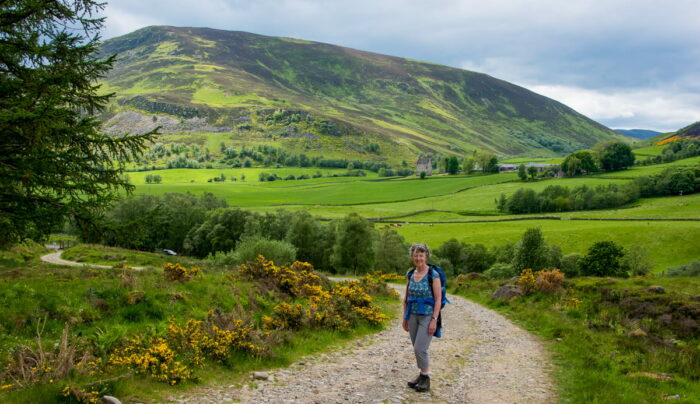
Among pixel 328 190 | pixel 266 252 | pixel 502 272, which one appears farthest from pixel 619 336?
pixel 328 190

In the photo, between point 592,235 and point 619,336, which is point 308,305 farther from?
point 592,235

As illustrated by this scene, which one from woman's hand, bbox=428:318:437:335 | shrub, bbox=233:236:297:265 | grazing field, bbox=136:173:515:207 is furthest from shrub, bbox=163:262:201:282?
grazing field, bbox=136:173:515:207

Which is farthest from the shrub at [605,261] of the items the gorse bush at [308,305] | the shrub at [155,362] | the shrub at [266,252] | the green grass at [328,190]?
the green grass at [328,190]

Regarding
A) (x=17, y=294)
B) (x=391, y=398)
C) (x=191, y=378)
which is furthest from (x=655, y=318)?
(x=17, y=294)

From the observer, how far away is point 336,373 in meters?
9.85

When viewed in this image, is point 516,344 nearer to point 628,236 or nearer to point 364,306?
point 364,306

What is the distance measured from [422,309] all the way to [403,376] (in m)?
2.04

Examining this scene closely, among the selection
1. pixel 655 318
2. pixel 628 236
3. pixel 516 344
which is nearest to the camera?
pixel 516 344

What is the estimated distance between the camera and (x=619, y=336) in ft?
44.5

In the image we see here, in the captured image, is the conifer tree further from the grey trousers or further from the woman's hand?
the woman's hand

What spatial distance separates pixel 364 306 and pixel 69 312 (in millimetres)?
10508

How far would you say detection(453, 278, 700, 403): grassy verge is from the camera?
908 centimetres

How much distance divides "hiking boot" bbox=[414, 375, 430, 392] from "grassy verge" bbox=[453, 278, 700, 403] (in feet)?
9.47

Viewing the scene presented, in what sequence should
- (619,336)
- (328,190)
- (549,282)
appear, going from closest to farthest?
(619,336)
(549,282)
(328,190)
